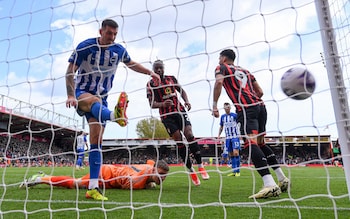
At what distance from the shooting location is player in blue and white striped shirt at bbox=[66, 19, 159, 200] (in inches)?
131

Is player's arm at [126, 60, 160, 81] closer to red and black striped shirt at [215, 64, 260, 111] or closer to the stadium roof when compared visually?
red and black striped shirt at [215, 64, 260, 111]

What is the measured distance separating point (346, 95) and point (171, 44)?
147 cm

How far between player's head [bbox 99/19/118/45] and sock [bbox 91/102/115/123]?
0.68 m

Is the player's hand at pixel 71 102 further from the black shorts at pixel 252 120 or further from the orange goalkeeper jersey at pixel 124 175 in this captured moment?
the black shorts at pixel 252 120

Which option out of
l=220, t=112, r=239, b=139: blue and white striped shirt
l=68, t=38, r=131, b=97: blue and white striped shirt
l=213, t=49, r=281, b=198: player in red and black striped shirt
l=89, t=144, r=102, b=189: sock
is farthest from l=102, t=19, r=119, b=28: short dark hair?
l=220, t=112, r=239, b=139: blue and white striped shirt

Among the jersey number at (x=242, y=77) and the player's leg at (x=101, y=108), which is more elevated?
the jersey number at (x=242, y=77)

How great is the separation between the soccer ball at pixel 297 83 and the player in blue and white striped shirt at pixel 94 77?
4.37ft

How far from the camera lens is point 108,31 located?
3.31 m

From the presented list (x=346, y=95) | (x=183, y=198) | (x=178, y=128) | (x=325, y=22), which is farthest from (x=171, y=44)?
(x=178, y=128)

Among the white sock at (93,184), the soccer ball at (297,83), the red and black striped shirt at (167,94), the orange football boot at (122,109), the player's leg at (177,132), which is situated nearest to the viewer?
the soccer ball at (297,83)

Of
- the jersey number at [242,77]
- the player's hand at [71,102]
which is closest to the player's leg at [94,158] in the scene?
the player's hand at [71,102]

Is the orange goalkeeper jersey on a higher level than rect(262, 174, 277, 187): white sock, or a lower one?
higher

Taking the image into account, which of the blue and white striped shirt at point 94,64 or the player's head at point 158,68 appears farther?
the player's head at point 158,68

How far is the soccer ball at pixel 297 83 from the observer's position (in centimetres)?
241
